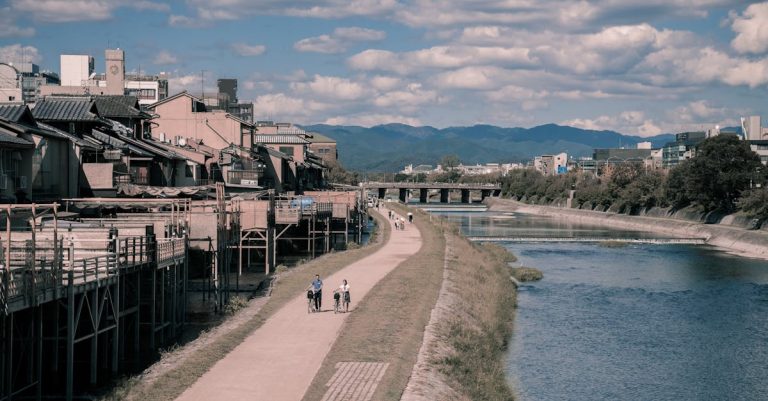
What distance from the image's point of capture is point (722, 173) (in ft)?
354

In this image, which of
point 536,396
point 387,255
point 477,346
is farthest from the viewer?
point 387,255

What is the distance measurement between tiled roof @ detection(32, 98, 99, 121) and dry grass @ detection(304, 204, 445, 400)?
1873 centimetres

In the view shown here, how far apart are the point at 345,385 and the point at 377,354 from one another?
4.45 metres

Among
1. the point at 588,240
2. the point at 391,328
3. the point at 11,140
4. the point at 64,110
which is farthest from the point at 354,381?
the point at 588,240

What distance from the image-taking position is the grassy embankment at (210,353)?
22953mm

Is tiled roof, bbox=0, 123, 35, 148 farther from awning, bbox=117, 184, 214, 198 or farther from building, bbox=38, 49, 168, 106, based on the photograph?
building, bbox=38, 49, 168, 106

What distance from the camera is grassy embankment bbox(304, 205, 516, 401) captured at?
27906mm

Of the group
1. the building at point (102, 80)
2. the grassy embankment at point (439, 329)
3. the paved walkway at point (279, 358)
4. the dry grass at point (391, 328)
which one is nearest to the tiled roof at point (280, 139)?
the building at point (102, 80)

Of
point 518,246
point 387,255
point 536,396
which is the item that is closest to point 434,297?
point 536,396

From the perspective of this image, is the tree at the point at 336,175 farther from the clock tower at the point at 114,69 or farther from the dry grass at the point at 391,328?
the dry grass at the point at 391,328

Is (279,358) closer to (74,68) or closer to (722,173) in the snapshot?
(722,173)

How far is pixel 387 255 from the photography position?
6212cm

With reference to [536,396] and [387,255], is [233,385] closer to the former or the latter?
[536,396]

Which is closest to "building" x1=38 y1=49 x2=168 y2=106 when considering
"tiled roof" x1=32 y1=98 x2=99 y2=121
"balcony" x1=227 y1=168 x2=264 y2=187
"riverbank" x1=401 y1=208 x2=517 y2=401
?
"balcony" x1=227 y1=168 x2=264 y2=187
